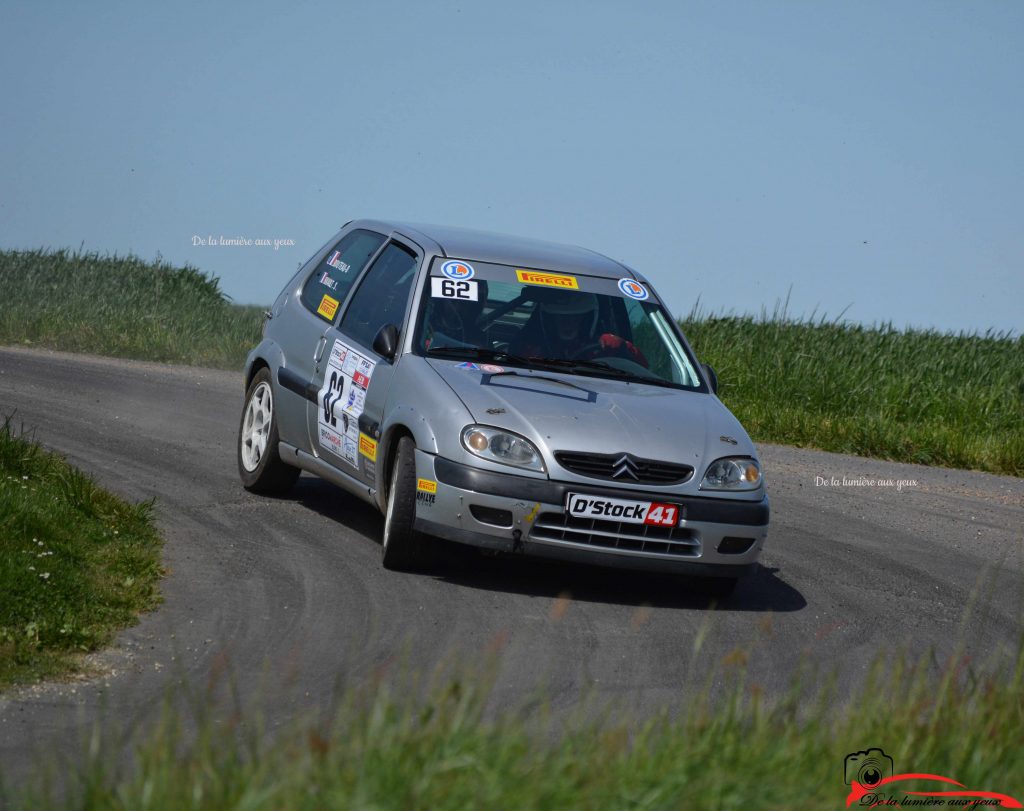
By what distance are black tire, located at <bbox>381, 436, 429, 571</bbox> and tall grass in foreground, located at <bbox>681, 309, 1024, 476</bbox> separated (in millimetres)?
9382

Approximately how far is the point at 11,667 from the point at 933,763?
134 inches

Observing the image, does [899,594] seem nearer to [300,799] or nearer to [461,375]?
[461,375]

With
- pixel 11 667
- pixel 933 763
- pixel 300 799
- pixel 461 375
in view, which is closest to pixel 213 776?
pixel 300 799

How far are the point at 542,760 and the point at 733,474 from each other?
417 cm

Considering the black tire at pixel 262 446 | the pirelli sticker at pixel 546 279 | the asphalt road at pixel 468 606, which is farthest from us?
the black tire at pixel 262 446

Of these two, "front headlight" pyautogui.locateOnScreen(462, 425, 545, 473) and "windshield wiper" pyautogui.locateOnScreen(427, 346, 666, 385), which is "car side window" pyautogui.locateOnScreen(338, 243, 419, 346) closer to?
"windshield wiper" pyautogui.locateOnScreen(427, 346, 666, 385)

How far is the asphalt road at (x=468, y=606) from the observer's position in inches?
221

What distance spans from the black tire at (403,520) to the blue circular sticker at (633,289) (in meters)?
1.98

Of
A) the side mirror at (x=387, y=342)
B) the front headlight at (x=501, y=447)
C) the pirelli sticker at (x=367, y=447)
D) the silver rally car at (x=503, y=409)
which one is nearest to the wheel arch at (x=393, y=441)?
the silver rally car at (x=503, y=409)

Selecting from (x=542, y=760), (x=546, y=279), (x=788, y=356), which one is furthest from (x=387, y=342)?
(x=788, y=356)

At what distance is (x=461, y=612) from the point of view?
6984 millimetres

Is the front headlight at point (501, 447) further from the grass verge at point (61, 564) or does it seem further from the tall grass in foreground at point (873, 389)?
the tall grass in foreground at point (873, 389)

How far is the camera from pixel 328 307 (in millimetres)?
9445

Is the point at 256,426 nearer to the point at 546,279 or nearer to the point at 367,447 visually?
the point at 367,447
